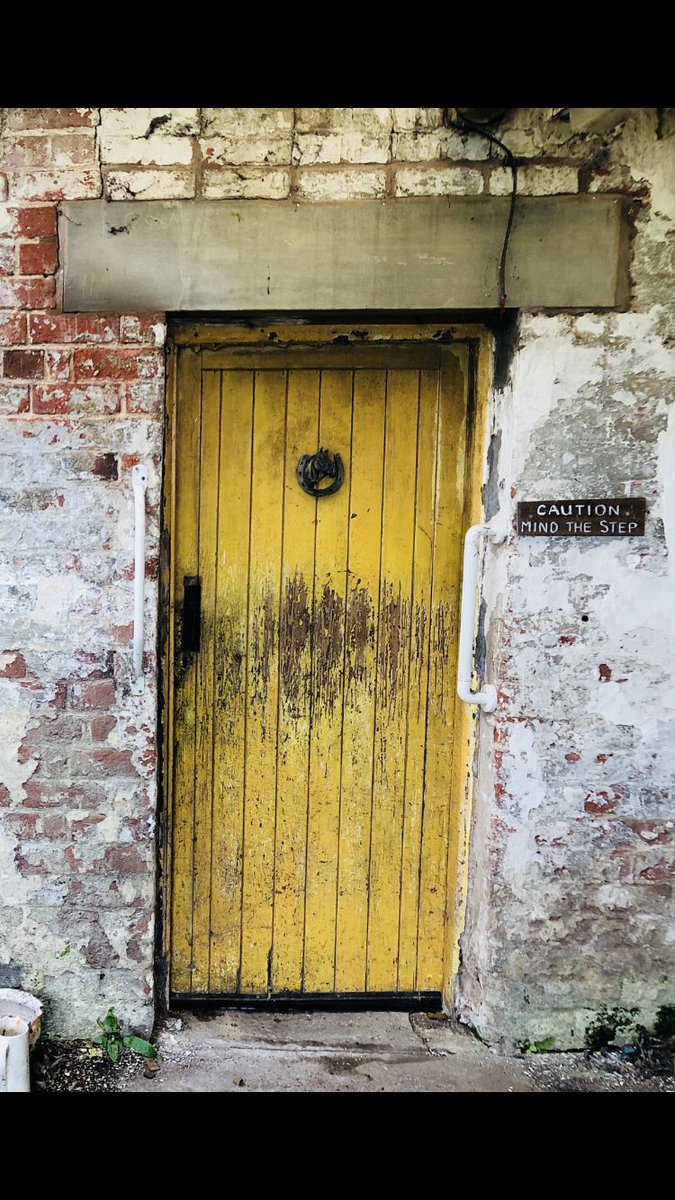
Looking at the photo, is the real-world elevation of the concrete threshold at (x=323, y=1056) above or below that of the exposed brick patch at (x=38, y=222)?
below

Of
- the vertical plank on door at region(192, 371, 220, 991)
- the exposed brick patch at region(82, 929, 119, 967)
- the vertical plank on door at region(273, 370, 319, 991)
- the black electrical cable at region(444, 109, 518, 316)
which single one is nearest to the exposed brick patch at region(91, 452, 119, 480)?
the vertical plank on door at region(192, 371, 220, 991)

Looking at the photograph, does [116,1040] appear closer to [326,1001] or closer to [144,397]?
[326,1001]

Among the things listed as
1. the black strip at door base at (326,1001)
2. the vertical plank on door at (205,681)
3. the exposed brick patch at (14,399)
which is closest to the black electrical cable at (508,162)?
the vertical plank on door at (205,681)

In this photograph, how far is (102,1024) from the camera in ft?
8.16

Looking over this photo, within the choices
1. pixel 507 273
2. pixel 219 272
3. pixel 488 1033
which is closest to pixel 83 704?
pixel 219 272

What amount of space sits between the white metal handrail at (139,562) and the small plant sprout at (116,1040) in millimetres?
1104

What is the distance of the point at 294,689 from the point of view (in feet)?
8.63

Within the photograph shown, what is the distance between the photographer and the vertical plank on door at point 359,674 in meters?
2.57

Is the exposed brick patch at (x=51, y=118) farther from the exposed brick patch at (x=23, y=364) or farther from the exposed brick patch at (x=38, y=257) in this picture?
the exposed brick patch at (x=23, y=364)

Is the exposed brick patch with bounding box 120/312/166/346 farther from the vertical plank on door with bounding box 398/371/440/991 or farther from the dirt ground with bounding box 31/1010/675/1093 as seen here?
the dirt ground with bounding box 31/1010/675/1093

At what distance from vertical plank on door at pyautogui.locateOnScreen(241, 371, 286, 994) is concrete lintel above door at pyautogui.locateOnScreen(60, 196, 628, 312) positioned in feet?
1.10

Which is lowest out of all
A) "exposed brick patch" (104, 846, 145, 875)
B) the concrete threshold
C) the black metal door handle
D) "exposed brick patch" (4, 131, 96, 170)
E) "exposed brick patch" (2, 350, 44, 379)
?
the concrete threshold

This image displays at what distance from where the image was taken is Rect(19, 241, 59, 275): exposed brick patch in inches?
92.6

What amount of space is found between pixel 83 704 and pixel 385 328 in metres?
1.48
